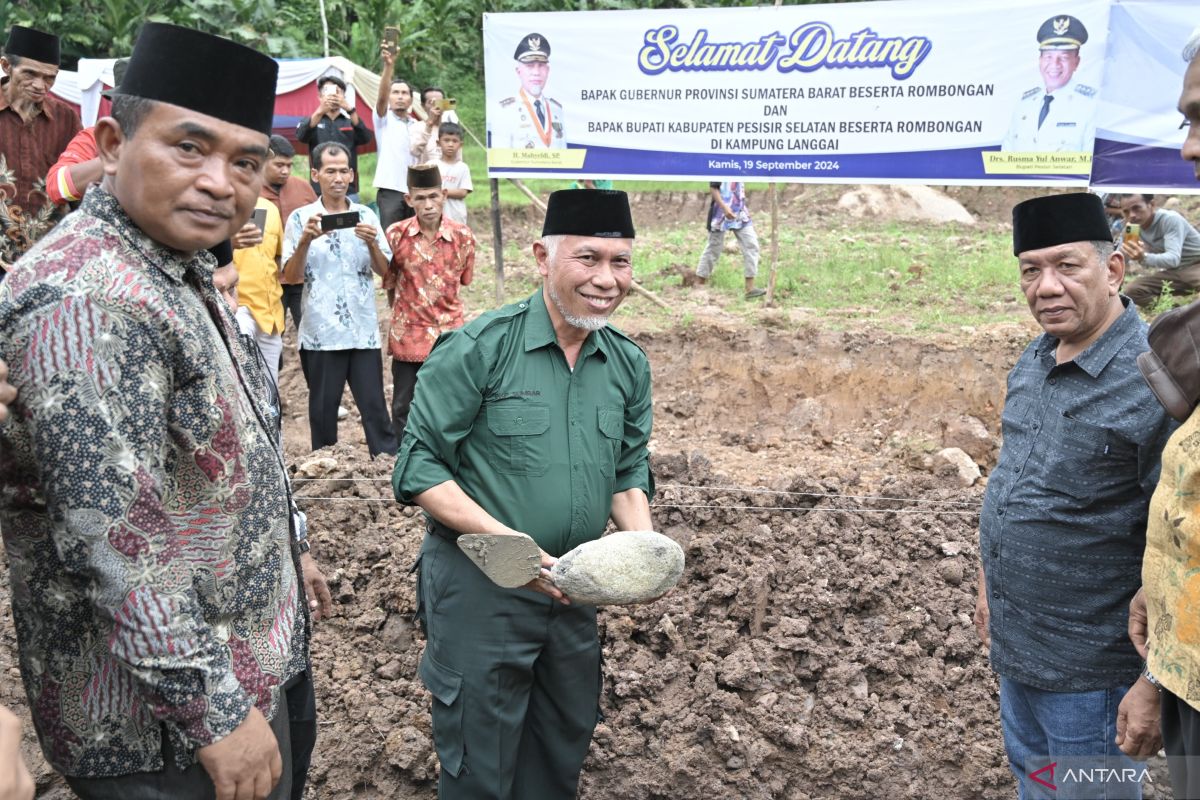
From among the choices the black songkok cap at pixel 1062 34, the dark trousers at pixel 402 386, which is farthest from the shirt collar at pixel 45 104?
the black songkok cap at pixel 1062 34

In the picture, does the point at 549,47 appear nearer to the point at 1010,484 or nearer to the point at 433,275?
the point at 433,275

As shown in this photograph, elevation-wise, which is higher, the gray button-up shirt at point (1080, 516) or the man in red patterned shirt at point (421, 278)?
the man in red patterned shirt at point (421, 278)

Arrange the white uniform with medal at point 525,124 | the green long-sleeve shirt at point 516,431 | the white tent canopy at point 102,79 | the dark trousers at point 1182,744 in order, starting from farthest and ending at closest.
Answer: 1. the white tent canopy at point 102,79
2. the white uniform with medal at point 525,124
3. the green long-sleeve shirt at point 516,431
4. the dark trousers at point 1182,744

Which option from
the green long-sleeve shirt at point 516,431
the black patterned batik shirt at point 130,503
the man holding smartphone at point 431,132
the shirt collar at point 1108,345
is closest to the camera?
the black patterned batik shirt at point 130,503

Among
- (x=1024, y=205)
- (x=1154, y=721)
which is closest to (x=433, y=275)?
(x=1024, y=205)

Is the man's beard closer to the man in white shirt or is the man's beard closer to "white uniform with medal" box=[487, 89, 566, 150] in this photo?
"white uniform with medal" box=[487, 89, 566, 150]

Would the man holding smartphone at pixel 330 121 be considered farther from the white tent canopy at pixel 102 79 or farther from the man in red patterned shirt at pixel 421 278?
the white tent canopy at pixel 102 79

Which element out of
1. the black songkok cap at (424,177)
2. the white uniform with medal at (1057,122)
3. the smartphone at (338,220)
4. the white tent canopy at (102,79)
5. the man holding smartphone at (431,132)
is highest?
the white tent canopy at (102,79)

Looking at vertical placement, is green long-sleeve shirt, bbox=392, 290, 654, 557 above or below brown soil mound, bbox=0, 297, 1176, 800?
above

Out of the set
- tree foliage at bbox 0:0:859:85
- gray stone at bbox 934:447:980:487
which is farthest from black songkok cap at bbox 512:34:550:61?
tree foliage at bbox 0:0:859:85

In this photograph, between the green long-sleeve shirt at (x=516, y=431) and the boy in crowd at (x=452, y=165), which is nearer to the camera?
the green long-sleeve shirt at (x=516, y=431)

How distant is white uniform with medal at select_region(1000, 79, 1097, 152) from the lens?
7.11 m

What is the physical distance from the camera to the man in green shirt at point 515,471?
2.75 metres

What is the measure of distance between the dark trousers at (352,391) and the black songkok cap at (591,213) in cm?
344
